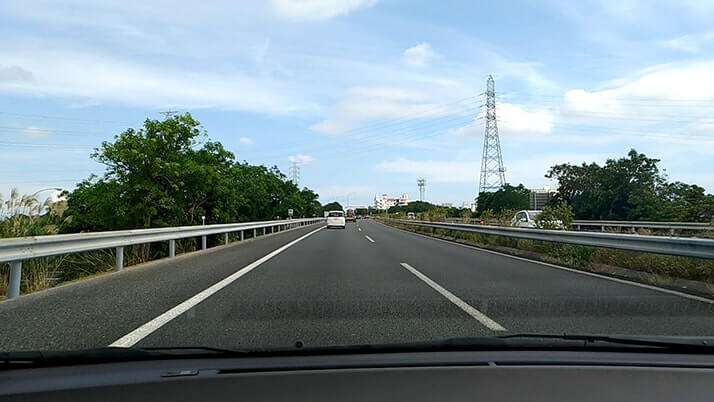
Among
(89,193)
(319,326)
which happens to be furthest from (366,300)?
(89,193)

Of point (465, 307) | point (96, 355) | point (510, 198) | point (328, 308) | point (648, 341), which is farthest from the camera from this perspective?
point (510, 198)

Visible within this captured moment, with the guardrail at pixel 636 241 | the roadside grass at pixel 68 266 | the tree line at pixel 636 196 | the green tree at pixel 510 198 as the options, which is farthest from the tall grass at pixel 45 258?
the green tree at pixel 510 198

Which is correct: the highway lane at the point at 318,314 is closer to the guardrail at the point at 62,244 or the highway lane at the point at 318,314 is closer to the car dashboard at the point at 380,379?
the car dashboard at the point at 380,379

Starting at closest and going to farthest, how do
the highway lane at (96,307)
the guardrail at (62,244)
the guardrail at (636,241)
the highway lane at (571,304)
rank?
the highway lane at (96,307) < the highway lane at (571,304) < the guardrail at (62,244) < the guardrail at (636,241)

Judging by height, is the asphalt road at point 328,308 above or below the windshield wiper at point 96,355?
below

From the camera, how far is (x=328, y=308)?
260 inches

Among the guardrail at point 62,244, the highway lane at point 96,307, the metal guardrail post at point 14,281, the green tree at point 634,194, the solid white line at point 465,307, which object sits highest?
Result: the green tree at point 634,194

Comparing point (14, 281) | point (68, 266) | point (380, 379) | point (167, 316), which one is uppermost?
point (380, 379)

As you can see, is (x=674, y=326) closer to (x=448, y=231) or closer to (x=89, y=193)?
(x=448, y=231)

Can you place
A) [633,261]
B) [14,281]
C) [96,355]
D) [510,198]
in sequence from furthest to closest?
[510,198] < [633,261] < [14,281] < [96,355]

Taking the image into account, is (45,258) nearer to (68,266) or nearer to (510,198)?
(68,266)

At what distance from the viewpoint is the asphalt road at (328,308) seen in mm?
5273

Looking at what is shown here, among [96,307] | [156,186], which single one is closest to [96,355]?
[96,307]

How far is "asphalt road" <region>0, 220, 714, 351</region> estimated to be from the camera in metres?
5.27
